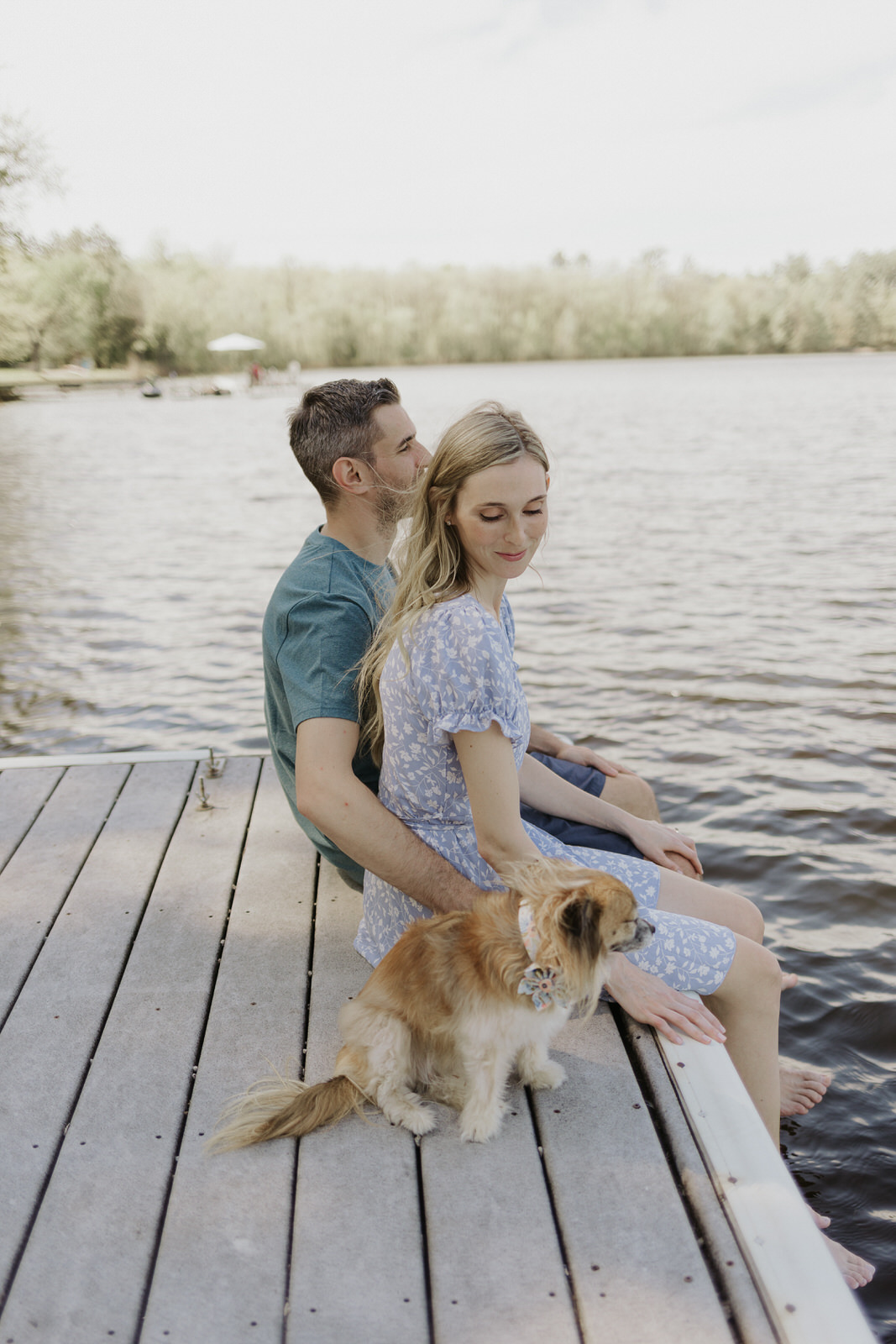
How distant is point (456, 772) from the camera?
252cm

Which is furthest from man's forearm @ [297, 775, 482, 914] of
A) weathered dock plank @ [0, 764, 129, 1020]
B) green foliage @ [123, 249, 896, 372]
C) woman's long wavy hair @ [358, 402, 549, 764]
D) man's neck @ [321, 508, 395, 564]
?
green foliage @ [123, 249, 896, 372]

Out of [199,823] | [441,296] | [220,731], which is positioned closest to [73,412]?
[220,731]

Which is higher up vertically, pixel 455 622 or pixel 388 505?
pixel 388 505

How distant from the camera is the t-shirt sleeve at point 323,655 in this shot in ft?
8.82

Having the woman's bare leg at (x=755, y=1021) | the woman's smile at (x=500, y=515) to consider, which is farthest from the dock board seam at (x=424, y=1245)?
the woman's smile at (x=500, y=515)

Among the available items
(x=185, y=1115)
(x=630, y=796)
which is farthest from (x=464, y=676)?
(x=630, y=796)

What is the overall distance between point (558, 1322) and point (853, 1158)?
216cm

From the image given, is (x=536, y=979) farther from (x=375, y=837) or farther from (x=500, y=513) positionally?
(x=500, y=513)

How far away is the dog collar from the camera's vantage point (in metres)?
2.02

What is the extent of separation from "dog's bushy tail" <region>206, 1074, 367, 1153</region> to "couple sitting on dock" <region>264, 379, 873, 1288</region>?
515mm

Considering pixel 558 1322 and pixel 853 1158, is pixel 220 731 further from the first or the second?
pixel 558 1322

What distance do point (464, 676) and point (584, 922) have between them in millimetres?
652

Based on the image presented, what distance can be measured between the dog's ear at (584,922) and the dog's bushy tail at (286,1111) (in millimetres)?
727

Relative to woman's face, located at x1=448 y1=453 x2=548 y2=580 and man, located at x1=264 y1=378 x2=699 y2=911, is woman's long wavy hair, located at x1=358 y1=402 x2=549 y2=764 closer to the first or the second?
woman's face, located at x1=448 y1=453 x2=548 y2=580
